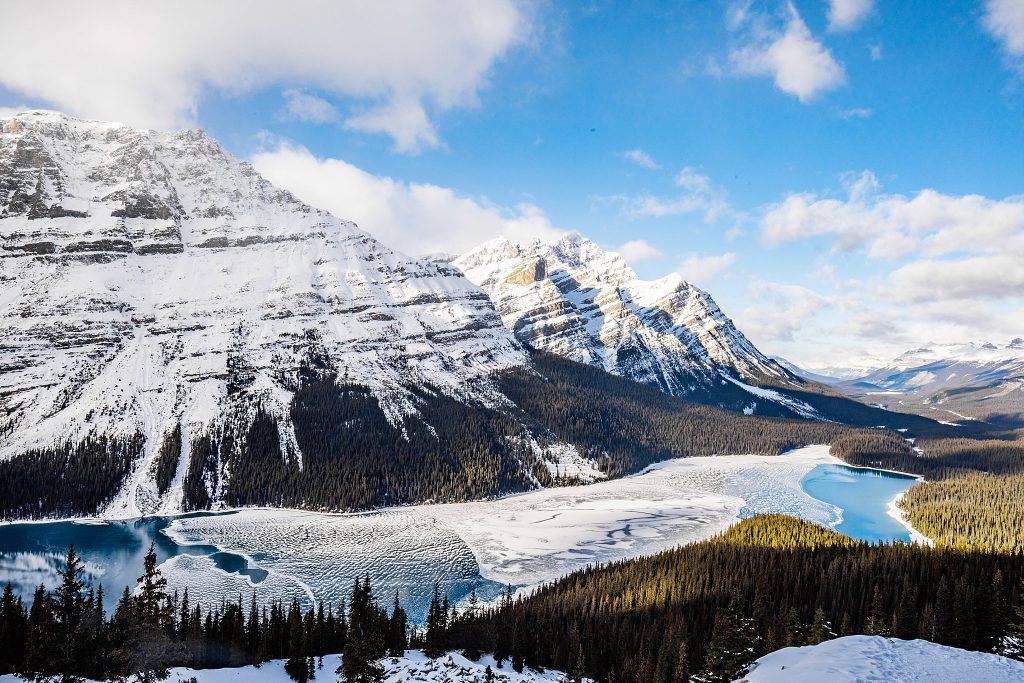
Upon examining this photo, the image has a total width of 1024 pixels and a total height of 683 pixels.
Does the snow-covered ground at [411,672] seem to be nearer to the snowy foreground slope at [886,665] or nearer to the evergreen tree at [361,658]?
the evergreen tree at [361,658]

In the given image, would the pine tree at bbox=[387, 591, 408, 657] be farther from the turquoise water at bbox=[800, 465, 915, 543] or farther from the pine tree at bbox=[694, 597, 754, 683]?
the turquoise water at bbox=[800, 465, 915, 543]

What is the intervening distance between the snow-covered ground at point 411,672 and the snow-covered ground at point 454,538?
30.9 metres

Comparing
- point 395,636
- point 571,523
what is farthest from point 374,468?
point 395,636

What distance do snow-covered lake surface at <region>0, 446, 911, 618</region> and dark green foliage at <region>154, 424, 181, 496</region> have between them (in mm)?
16702

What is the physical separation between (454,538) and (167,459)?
89.9 meters

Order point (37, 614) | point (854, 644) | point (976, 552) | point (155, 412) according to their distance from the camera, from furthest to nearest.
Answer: point (155, 412) < point (976, 552) < point (37, 614) < point (854, 644)

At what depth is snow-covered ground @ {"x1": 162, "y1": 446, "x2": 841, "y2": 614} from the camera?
96.2 meters

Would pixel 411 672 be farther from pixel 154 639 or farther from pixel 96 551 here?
pixel 96 551

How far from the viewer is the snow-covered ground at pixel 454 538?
96.2m

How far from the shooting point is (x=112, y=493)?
142 m

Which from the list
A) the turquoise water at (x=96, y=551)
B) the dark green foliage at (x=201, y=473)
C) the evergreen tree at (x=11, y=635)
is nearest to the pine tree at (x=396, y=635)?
the evergreen tree at (x=11, y=635)

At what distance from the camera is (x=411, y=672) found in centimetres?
5444

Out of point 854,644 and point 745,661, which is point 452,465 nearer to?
point 745,661

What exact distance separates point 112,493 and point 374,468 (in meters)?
63.8
